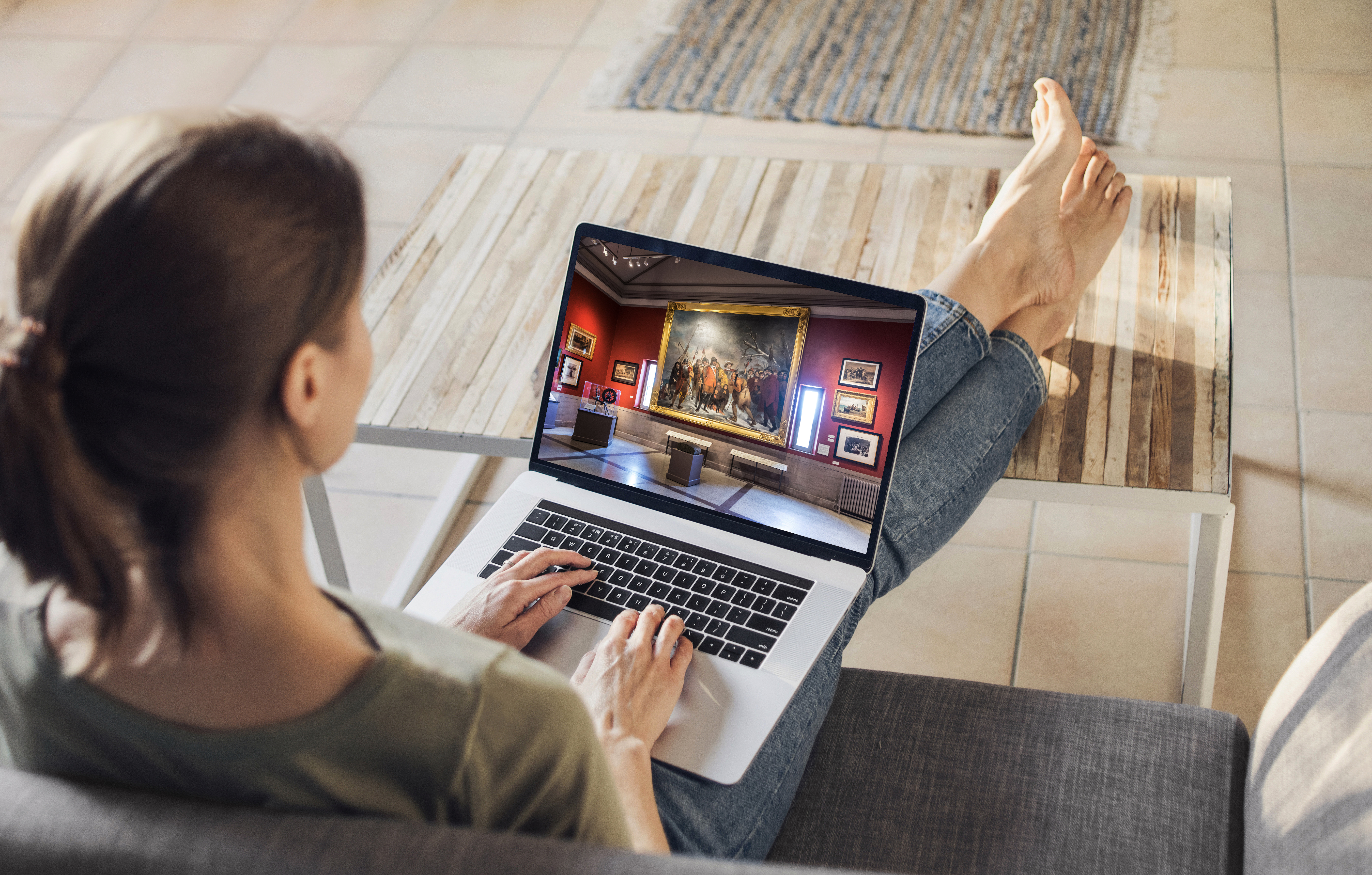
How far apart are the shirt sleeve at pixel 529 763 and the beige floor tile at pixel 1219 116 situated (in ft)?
7.26

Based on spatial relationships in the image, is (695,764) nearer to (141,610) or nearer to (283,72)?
(141,610)

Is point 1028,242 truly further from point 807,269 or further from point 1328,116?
point 1328,116

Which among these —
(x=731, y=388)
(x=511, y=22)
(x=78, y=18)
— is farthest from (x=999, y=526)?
(x=78, y=18)

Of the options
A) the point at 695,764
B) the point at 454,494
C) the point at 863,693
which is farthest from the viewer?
the point at 454,494

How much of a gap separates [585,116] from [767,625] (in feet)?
6.73

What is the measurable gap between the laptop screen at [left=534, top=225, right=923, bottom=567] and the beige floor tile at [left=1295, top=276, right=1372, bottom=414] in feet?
4.03

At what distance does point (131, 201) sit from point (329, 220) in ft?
0.30

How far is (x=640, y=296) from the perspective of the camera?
968mm

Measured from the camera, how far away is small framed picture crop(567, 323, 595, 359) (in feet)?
3.26

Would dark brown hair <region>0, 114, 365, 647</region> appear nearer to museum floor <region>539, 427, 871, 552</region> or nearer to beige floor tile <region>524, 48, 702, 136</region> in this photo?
museum floor <region>539, 427, 871, 552</region>

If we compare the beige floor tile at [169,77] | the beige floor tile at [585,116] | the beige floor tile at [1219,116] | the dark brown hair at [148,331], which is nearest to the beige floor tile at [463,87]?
the beige floor tile at [585,116]

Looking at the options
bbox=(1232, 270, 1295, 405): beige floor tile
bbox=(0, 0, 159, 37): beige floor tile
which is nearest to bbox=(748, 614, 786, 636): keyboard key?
bbox=(1232, 270, 1295, 405): beige floor tile

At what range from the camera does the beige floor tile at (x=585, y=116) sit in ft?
8.22

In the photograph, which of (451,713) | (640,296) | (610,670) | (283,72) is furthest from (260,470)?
(283,72)
